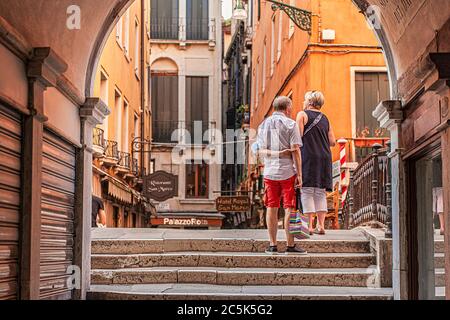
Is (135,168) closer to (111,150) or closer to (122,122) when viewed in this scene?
(122,122)

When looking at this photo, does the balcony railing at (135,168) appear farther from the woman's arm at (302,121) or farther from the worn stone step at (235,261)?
the worn stone step at (235,261)

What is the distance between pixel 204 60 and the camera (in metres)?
40.9

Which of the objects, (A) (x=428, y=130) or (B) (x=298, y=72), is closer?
(A) (x=428, y=130)

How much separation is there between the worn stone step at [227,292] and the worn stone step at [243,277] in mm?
177

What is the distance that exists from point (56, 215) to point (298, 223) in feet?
9.96

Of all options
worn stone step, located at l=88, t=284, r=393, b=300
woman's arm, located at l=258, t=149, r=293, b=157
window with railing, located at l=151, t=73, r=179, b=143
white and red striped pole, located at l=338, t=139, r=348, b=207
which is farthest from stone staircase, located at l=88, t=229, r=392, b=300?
window with railing, located at l=151, t=73, r=179, b=143

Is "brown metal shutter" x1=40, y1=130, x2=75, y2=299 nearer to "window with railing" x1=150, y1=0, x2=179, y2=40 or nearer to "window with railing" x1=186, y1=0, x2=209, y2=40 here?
"window with railing" x1=150, y1=0, x2=179, y2=40

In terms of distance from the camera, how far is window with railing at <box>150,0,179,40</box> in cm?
4041

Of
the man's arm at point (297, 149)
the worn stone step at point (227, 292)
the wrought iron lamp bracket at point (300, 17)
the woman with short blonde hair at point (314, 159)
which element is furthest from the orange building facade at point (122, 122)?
the worn stone step at point (227, 292)

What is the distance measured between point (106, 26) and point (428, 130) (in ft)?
11.9

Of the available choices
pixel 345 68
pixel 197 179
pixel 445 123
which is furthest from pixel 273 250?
pixel 197 179

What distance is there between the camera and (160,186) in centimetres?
2252
